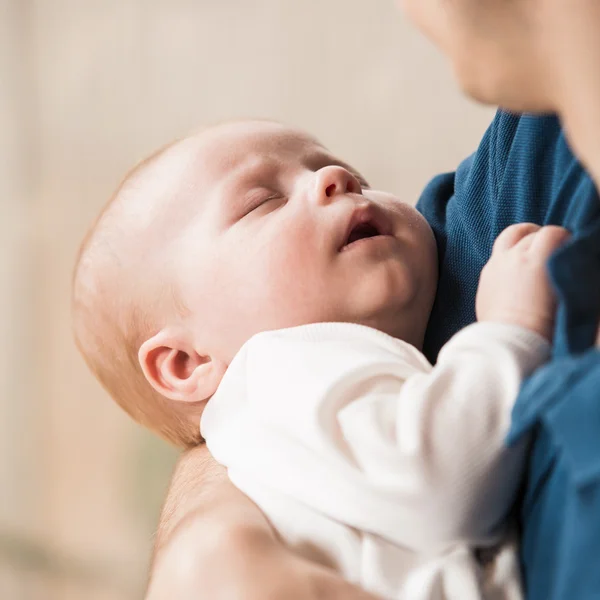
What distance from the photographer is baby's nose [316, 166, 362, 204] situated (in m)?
0.74

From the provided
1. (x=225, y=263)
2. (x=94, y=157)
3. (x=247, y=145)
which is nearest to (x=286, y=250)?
(x=225, y=263)

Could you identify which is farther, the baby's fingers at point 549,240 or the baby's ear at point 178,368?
the baby's ear at point 178,368

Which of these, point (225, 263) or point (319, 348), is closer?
point (319, 348)

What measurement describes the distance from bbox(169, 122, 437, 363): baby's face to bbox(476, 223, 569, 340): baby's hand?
4.9 inches

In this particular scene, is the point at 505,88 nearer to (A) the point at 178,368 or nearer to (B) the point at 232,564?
(B) the point at 232,564

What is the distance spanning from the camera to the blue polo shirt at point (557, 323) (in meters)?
0.41

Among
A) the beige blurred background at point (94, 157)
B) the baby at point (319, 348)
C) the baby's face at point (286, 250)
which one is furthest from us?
the beige blurred background at point (94, 157)

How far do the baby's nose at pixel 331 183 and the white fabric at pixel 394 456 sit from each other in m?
0.17

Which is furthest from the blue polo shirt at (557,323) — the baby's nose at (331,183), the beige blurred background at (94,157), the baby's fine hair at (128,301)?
the beige blurred background at (94,157)

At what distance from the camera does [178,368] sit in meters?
0.79

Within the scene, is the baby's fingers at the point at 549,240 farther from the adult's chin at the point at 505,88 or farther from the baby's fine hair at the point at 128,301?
the baby's fine hair at the point at 128,301

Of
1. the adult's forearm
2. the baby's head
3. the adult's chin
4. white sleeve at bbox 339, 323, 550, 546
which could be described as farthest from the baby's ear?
the adult's chin

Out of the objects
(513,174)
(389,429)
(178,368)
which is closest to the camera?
(389,429)

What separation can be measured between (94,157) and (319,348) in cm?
139
